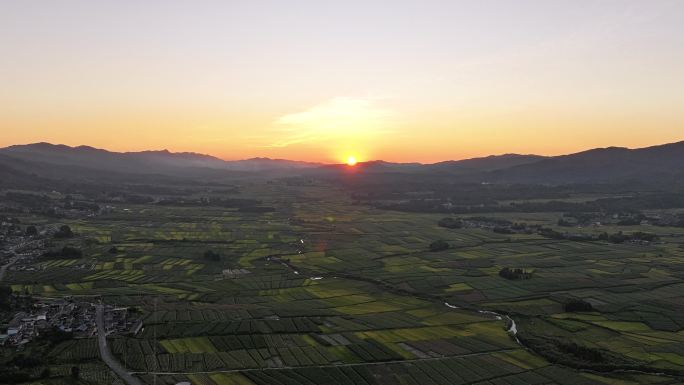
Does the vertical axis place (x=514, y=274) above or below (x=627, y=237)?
below

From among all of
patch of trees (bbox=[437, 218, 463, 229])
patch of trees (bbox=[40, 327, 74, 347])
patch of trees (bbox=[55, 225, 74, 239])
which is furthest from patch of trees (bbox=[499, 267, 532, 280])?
→ patch of trees (bbox=[55, 225, 74, 239])

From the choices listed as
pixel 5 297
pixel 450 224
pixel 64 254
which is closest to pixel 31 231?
pixel 64 254

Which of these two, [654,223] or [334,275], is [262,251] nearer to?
[334,275]

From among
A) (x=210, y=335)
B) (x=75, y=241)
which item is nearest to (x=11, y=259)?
(x=75, y=241)

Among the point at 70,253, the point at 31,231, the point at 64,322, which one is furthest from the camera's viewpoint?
the point at 31,231

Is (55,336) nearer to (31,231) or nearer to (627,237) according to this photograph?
(31,231)
